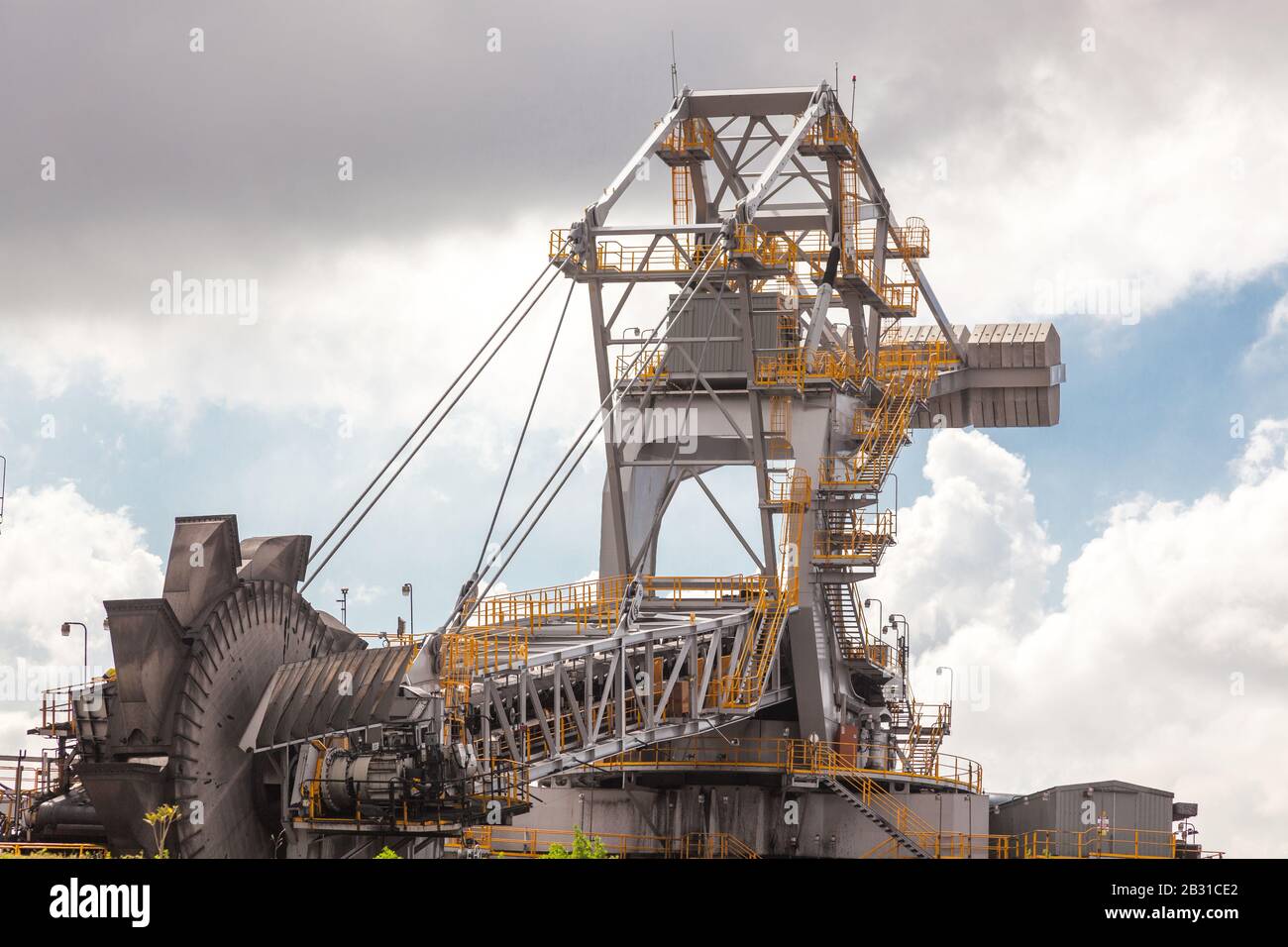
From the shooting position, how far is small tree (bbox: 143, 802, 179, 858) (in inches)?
1128

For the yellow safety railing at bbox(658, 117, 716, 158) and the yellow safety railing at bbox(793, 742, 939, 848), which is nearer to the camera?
the yellow safety railing at bbox(793, 742, 939, 848)

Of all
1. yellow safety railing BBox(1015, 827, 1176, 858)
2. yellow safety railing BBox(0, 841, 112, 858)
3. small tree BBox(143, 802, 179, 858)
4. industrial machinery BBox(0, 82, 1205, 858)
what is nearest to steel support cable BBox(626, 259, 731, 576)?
industrial machinery BBox(0, 82, 1205, 858)

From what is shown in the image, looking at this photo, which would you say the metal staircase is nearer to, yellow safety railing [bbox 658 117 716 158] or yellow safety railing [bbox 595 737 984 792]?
yellow safety railing [bbox 595 737 984 792]

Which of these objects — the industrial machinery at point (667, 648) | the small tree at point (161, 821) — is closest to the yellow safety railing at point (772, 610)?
the industrial machinery at point (667, 648)

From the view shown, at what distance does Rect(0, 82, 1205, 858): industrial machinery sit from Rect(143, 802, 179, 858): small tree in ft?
0.86

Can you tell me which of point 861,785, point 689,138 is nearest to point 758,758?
point 861,785

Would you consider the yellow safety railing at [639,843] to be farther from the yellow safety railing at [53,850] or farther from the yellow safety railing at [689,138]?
the yellow safety railing at [689,138]

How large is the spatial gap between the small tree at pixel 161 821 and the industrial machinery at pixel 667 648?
261 mm

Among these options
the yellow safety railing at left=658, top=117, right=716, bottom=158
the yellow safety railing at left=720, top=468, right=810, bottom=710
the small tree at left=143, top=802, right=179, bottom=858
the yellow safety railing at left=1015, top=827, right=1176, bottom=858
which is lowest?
the yellow safety railing at left=1015, top=827, right=1176, bottom=858

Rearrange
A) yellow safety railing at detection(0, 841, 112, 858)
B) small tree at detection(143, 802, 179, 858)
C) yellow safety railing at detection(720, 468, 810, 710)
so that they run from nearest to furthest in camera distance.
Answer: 1. small tree at detection(143, 802, 179, 858)
2. yellow safety railing at detection(0, 841, 112, 858)
3. yellow safety railing at detection(720, 468, 810, 710)

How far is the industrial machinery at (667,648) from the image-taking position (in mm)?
29547
